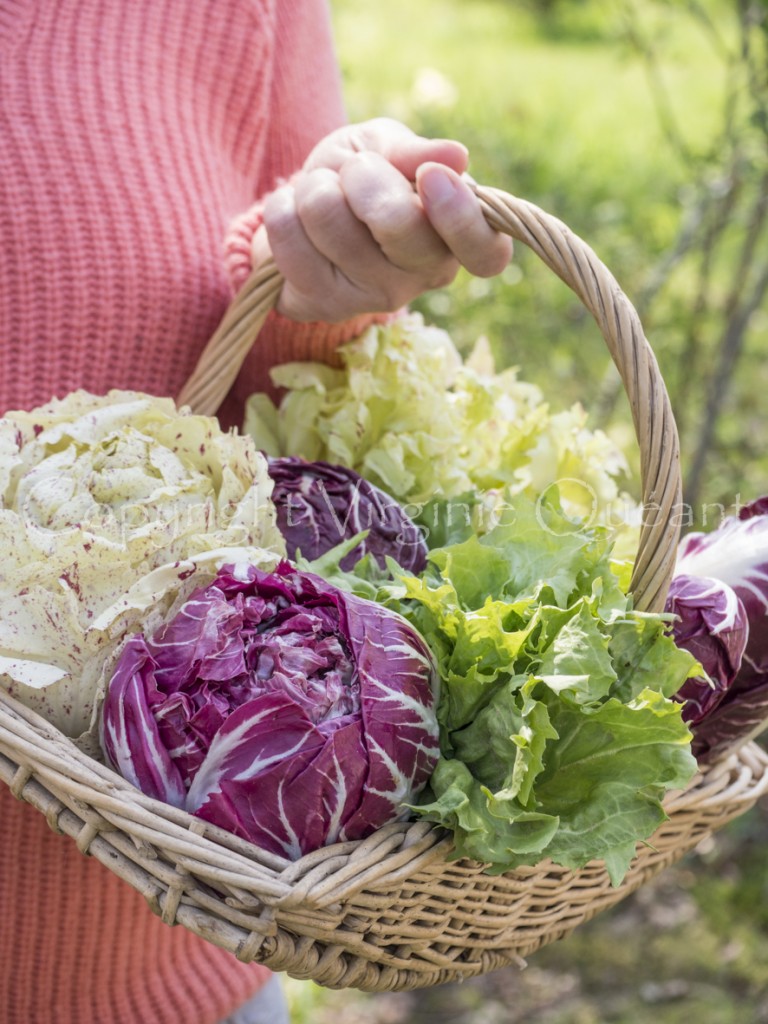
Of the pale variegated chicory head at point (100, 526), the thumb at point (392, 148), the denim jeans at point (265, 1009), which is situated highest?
the thumb at point (392, 148)

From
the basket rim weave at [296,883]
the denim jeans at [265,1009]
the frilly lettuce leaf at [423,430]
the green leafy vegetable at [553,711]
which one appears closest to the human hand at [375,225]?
the frilly lettuce leaf at [423,430]

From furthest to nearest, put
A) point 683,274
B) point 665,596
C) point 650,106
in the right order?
point 650,106 → point 683,274 → point 665,596

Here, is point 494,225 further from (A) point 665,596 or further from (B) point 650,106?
(B) point 650,106

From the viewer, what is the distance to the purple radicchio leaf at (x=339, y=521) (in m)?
0.89

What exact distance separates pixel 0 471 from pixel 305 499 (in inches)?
9.7

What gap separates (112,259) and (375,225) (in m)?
0.28

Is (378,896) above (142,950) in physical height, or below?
above

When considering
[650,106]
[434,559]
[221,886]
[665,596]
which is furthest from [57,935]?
[650,106]

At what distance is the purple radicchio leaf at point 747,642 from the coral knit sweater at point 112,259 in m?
0.44

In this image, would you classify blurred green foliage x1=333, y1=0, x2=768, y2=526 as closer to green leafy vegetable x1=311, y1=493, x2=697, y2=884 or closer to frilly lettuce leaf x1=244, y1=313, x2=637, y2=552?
frilly lettuce leaf x1=244, y1=313, x2=637, y2=552

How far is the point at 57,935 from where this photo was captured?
38.1 inches

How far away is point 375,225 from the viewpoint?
2.78 ft

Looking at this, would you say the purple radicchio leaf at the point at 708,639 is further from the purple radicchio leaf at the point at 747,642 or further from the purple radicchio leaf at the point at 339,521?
the purple radicchio leaf at the point at 339,521

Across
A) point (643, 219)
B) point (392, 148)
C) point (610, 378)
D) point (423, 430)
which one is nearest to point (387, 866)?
point (423, 430)
